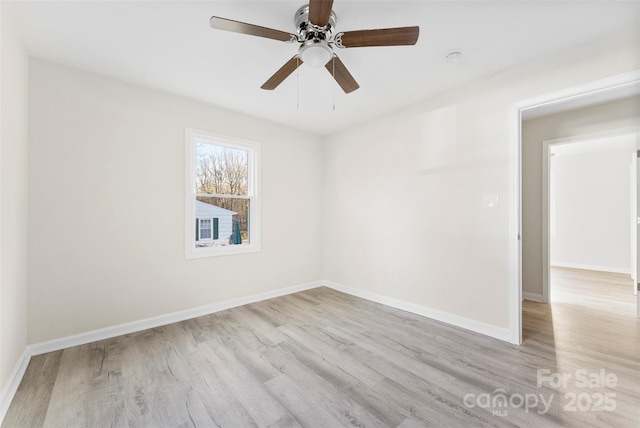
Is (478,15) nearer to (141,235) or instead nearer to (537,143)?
(537,143)

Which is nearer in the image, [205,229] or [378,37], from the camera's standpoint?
[378,37]

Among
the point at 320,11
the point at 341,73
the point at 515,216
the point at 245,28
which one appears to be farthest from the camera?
the point at 515,216

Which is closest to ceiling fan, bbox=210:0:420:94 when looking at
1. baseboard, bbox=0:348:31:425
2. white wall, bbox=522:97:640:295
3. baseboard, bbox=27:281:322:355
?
baseboard, bbox=0:348:31:425

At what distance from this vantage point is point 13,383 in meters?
1.82

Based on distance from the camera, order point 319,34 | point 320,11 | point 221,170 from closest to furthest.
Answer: point 320,11
point 319,34
point 221,170

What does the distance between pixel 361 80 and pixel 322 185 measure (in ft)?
7.01

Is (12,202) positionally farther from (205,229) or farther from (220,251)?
(220,251)

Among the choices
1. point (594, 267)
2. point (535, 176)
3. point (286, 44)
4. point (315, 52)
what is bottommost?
point (594, 267)

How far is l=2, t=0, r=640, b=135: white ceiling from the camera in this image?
5.78ft

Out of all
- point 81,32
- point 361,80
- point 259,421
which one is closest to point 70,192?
point 81,32

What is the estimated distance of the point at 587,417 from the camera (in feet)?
5.08

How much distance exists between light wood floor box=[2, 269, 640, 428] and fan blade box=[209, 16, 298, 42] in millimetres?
2378

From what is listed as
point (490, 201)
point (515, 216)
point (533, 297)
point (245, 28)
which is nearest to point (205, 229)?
point (245, 28)

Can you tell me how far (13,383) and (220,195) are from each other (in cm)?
233
